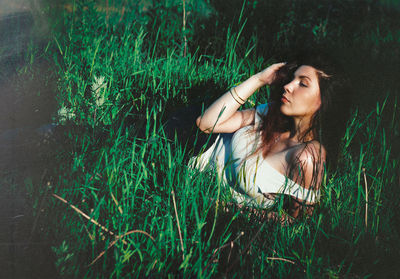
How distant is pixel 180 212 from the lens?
5.60ft

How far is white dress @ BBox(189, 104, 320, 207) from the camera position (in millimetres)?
1934

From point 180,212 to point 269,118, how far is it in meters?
0.78

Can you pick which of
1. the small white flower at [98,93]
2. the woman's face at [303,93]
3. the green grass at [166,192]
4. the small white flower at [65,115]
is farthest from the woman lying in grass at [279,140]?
the small white flower at [65,115]

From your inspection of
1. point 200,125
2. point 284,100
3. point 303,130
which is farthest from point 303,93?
point 200,125

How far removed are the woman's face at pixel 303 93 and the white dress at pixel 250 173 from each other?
0.86 ft

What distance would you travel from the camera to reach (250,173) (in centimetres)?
200

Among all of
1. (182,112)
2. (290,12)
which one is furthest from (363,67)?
(182,112)

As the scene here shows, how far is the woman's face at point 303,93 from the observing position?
1.97m

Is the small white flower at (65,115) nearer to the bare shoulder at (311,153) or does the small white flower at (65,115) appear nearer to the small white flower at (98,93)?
the small white flower at (98,93)

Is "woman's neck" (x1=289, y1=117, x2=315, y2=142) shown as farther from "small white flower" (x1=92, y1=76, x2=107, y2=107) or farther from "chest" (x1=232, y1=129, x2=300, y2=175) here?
"small white flower" (x1=92, y1=76, x2=107, y2=107)

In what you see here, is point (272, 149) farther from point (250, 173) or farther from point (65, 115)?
point (65, 115)

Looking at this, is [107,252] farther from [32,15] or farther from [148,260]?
[32,15]

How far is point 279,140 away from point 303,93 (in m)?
0.30

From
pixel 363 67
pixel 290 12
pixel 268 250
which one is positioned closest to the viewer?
pixel 268 250
